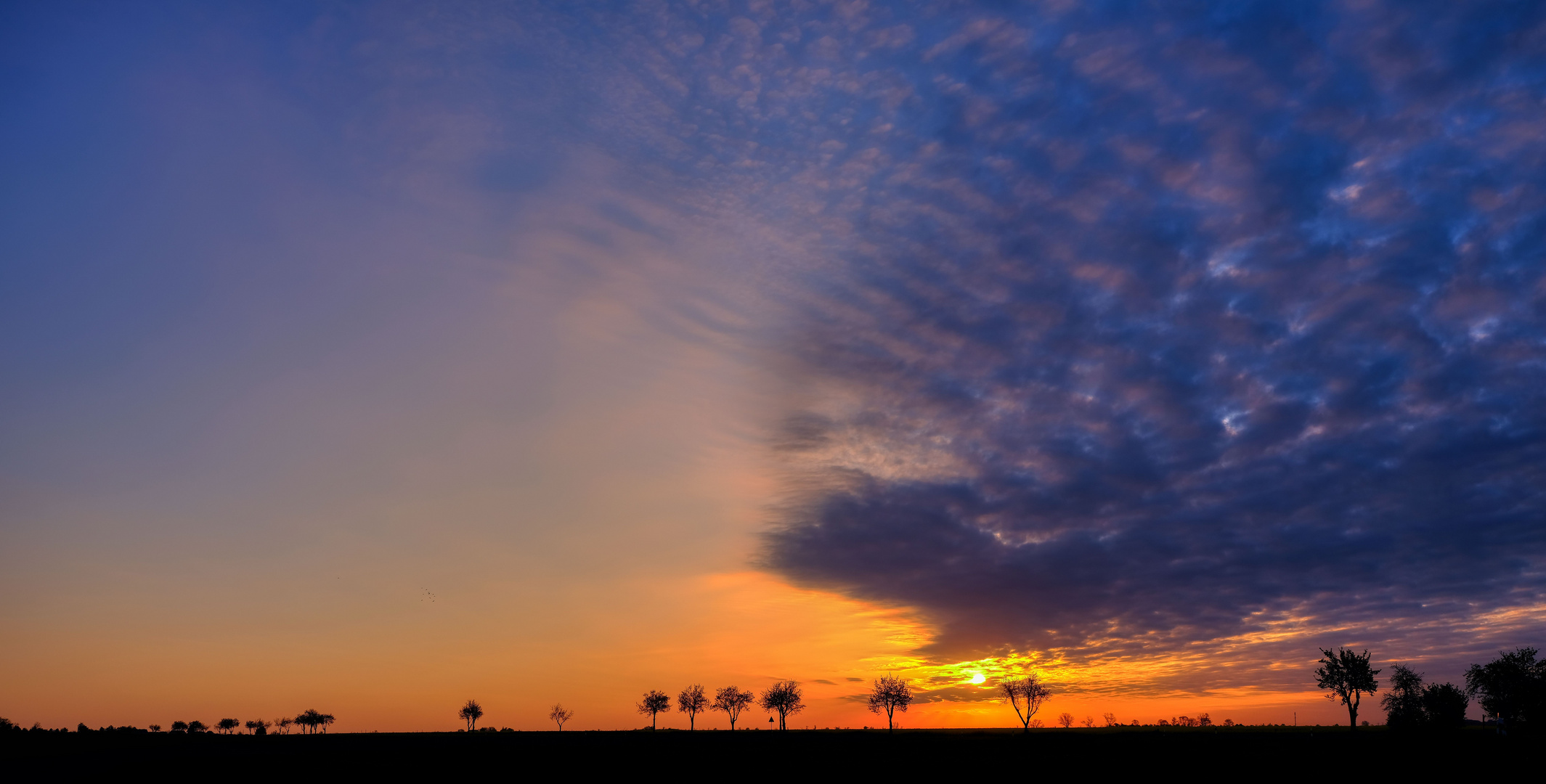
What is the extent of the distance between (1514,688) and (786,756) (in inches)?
5836

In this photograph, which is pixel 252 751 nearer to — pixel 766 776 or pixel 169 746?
pixel 169 746

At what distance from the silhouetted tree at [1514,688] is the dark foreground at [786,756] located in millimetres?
22240

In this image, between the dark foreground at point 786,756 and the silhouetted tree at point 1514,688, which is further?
the silhouetted tree at point 1514,688

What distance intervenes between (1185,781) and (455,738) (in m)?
134

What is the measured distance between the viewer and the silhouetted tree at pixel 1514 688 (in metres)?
154

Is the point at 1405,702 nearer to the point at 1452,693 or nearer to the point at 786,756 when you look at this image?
the point at 1452,693

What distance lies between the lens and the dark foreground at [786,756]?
89188mm

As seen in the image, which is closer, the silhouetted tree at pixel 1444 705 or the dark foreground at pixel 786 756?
the dark foreground at pixel 786 756

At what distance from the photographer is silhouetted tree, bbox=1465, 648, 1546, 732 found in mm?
154500

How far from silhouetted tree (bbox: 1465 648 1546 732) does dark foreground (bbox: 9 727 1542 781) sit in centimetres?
2224

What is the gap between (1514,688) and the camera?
158 m

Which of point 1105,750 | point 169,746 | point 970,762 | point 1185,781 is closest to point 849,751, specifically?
point 970,762

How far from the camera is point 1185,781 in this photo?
7919 centimetres

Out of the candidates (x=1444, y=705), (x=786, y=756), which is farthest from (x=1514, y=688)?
(x=786, y=756)
